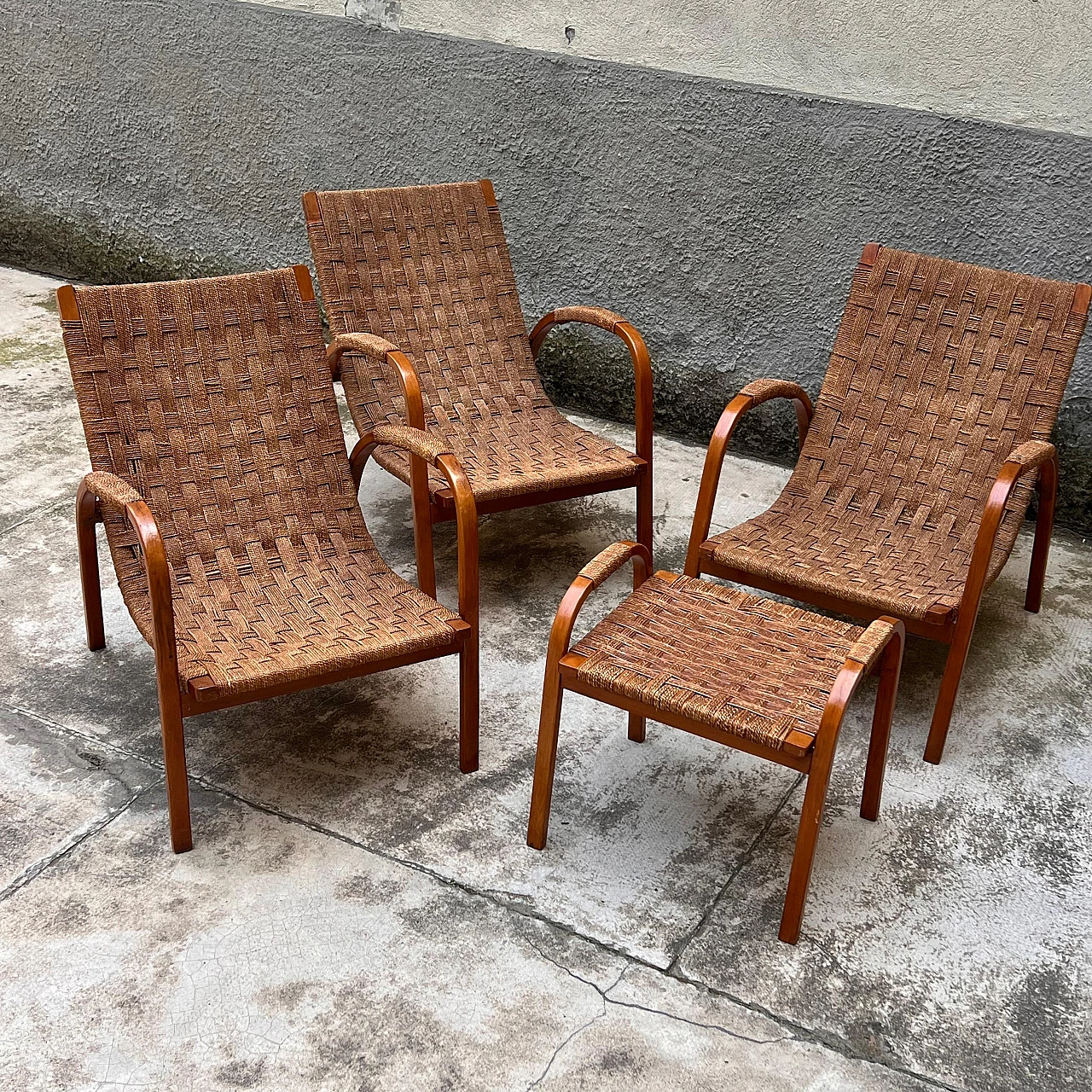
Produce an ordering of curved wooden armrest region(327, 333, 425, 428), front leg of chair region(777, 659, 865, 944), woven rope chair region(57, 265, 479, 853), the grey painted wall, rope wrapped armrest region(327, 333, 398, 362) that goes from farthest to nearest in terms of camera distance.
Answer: the grey painted wall < rope wrapped armrest region(327, 333, 398, 362) < curved wooden armrest region(327, 333, 425, 428) < woven rope chair region(57, 265, 479, 853) < front leg of chair region(777, 659, 865, 944)

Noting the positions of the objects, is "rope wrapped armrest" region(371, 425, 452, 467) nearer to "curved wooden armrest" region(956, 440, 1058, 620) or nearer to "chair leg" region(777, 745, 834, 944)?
"chair leg" region(777, 745, 834, 944)

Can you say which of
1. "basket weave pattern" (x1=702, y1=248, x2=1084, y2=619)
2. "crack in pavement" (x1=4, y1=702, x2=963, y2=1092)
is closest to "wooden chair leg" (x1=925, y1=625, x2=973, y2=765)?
"basket weave pattern" (x1=702, y1=248, x2=1084, y2=619)

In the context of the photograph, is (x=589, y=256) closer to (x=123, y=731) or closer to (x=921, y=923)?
(x=123, y=731)

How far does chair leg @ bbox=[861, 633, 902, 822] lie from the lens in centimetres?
244

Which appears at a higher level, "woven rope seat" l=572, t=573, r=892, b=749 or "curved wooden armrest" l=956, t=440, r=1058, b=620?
"curved wooden armrest" l=956, t=440, r=1058, b=620

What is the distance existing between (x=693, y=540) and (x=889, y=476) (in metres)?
0.63

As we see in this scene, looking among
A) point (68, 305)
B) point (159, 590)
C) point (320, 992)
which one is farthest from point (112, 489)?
point (320, 992)

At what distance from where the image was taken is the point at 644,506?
343 cm

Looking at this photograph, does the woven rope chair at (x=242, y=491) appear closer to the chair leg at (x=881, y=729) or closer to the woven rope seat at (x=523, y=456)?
the woven rope seat at (x=523, y=456)

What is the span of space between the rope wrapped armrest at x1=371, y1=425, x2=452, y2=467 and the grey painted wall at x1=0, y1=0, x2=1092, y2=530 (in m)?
1.66

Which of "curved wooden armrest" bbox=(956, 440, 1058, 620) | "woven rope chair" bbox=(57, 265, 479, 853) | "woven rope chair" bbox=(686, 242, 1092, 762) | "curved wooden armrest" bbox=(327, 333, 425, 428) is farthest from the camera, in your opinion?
"curved wooden armrest" bbox=(327, 333, 425, 428)

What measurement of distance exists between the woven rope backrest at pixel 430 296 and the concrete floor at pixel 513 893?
2.65 feet

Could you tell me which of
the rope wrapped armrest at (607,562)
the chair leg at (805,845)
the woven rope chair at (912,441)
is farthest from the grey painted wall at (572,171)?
the chair leg at (805,845)

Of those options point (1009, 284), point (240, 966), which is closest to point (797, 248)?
point (1009, 284)
